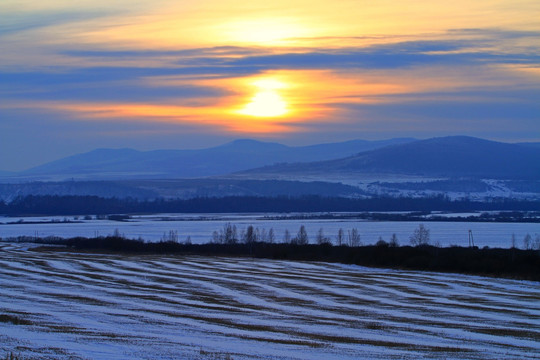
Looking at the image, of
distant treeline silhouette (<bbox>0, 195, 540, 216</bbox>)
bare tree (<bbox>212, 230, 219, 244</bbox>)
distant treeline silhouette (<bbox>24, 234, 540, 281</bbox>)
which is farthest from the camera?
distant treeline silhouette (<bbox>0, 195, 540, 216</bbox>)

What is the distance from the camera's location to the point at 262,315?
25703 millimetres

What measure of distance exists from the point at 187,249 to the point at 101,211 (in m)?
103

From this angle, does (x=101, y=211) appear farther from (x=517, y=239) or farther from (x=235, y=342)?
(x=235, y=342)

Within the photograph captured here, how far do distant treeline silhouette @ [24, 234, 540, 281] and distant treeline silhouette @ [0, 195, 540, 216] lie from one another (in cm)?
9745

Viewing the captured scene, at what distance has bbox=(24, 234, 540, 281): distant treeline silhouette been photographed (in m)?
44.2

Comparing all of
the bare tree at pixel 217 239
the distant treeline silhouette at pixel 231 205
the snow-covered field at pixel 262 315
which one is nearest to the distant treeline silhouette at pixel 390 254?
the snow-covered field at pixel 262 315

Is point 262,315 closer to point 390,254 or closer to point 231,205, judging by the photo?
point 390,254

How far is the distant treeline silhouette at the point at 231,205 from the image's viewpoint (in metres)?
173

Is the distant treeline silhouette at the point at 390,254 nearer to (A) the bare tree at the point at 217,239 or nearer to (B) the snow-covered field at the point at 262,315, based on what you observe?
(B) the snow-covered field at the point at 262,315

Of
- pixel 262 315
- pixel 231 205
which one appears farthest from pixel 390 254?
pixel 231 205

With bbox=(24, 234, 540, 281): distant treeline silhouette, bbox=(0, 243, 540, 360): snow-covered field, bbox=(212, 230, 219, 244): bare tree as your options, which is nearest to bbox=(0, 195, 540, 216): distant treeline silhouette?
bbox=(212, 230, 219, 244): bare tree

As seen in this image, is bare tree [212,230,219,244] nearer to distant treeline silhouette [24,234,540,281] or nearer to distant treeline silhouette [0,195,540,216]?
distant treeline silhouette [24,234,540,281]

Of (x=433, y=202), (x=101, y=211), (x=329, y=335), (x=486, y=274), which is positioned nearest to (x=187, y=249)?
(x=486, y=274)

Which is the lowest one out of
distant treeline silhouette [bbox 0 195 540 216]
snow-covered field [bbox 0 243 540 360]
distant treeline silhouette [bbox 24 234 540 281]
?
snow-covered field [bbox 0 243 540 360]
